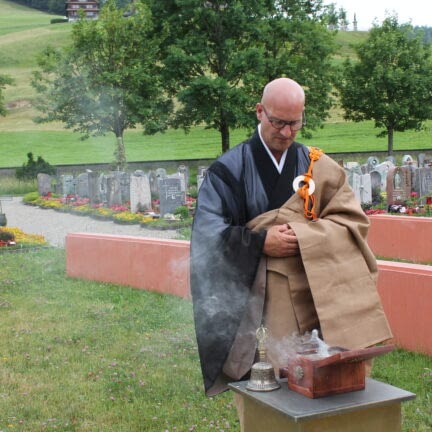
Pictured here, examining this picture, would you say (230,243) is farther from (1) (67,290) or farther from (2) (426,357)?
(1) (67,290)

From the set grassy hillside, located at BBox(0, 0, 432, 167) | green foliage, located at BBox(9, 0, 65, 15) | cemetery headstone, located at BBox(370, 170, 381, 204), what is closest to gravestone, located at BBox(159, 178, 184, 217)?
cemetery headstone, located at BBox(370, 170, 381, 204)

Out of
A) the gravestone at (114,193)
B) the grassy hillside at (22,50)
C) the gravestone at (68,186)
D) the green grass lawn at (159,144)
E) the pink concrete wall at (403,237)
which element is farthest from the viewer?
the grassy hillside at (22,50)

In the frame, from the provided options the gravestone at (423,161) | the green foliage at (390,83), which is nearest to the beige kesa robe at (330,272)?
the gravestone at (423,161)

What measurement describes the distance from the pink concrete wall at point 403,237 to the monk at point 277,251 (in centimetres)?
711

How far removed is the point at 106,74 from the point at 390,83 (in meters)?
12.8

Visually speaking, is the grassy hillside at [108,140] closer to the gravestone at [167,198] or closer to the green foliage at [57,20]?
the gravestone at [167,198]

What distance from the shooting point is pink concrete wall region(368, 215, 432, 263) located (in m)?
10.5

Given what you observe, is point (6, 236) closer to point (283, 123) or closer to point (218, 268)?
point (218, 268)

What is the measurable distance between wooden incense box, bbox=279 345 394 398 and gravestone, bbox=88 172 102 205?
58.9ft

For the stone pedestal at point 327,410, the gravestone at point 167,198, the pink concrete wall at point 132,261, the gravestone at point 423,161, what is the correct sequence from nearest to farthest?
Answer: the stone pedestal at point 327,410
the pink concrete wall at point 132,261
the gravestone at point 167,198
the gravestone at point 423,161

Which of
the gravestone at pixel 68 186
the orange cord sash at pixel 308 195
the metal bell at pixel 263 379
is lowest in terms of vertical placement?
the gravestone at pixel 68 186

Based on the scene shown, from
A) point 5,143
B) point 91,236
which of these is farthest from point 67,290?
point 5,143

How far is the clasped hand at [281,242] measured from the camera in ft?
11.3

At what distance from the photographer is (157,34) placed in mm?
31328
